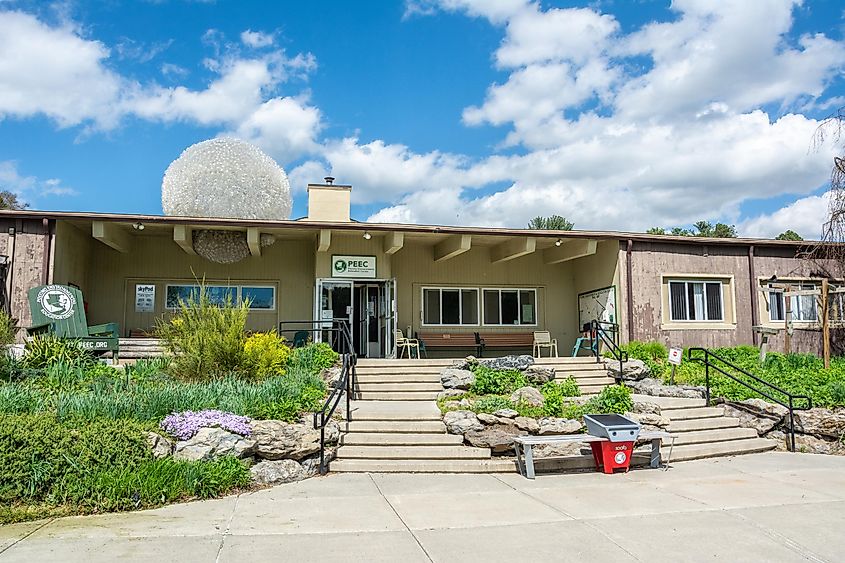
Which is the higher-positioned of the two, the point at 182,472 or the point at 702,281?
the point at 702,281

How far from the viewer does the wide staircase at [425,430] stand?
346 inches

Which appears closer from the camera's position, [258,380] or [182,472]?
[182,472]

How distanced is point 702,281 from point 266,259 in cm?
1125

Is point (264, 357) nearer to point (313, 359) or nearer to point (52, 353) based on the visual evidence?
point (313, 359)

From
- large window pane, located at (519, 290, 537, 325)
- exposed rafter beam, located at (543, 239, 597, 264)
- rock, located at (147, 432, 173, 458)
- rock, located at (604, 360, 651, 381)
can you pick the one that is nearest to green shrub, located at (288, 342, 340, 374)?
rock, located at (147, 432, 173, 458)

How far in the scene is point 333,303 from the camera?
1681 cm

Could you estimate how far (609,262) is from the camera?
1683 centimetres

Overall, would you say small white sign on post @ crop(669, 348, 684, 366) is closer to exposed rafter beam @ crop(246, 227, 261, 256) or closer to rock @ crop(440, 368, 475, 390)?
rock @ crop(440, 368, 475, 390)

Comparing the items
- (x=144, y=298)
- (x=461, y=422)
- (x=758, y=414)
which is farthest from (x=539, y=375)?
(x=144, y=298)

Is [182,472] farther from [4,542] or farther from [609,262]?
[609,262]

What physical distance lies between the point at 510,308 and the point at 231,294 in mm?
7646

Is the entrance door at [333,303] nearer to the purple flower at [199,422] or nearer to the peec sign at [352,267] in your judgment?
the peec sign at [352,267]

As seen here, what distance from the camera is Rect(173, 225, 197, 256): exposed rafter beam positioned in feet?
48.6

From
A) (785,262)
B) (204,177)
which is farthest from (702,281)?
(204,177)
